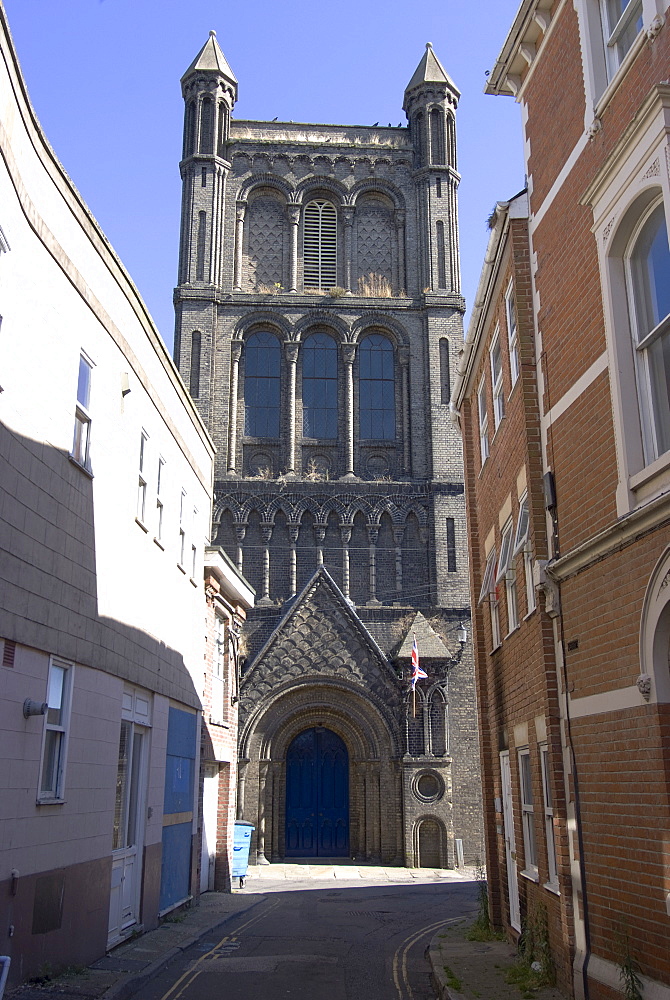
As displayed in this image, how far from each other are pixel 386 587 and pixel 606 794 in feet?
85.9

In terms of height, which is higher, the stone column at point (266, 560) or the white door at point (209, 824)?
the stone column at point (266, 560)

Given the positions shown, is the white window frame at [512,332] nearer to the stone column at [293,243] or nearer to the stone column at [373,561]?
the stone column at [373,561]

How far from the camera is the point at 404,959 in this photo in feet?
42.9

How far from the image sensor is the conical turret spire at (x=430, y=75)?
136ft

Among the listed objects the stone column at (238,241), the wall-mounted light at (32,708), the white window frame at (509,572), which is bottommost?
the wall-mounted light at (32,708)

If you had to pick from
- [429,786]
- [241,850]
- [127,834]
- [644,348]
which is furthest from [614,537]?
[429,786]

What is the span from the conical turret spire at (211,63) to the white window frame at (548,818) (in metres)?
37.1

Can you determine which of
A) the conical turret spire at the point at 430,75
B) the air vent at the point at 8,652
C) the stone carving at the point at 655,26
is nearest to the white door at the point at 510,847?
the air vent at the point at 8,652

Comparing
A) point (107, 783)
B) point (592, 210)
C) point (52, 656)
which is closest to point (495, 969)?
point (107, 783)

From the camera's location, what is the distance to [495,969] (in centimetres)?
1105

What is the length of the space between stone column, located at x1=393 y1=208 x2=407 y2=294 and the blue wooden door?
18179 mm

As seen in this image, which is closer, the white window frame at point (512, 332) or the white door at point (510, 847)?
the white window frame at point (512, 332)

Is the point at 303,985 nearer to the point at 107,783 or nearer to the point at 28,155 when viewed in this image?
the point at 107,783

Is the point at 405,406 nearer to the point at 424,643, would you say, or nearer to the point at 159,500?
the point at 424,643
